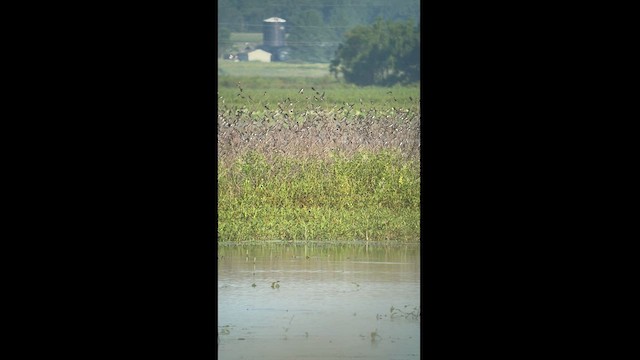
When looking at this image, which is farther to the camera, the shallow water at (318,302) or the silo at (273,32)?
the silo at (273,32)

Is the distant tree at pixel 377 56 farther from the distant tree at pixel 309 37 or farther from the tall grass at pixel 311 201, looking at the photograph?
the tall grass at pixel 311 201

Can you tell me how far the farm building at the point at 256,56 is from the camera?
4555mm

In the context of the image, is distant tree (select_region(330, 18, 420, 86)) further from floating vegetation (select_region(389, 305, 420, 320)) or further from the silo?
floating vegetation (select_region(389, 305, 420, 320))

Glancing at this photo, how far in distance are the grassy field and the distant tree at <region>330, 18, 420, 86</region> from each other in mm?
57

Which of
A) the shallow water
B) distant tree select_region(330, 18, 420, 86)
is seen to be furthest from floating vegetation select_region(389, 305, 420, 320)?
distant tree select_region(330, 18, 420, 86)

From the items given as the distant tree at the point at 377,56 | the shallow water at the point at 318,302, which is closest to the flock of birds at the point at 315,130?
the distant tree at the point at 377,56

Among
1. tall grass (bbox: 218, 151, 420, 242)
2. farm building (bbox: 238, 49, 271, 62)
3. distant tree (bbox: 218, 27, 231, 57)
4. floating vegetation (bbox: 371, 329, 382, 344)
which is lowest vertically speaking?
floating vegetation (bbox: 371, 329, 382, 344)

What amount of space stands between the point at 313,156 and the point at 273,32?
2.66 ft

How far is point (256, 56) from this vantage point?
4621mm

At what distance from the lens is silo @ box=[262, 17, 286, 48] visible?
4.51m

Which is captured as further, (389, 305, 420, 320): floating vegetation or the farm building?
the farm building

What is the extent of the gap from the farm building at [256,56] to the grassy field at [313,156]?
0.04m
